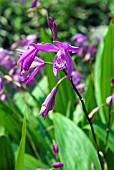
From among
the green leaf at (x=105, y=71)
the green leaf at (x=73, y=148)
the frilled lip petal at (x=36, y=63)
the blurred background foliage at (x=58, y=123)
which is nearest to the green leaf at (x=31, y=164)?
the blurred background foliage at (x=58, y=123)

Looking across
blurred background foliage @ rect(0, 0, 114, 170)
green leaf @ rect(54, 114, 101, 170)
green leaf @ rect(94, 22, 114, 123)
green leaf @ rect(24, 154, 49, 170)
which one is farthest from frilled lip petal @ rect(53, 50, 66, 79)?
green leaf @ rect(94, 22, 114, 123)

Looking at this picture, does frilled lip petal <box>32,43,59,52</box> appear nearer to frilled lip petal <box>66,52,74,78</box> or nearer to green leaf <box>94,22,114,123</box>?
frilled lip petal <box>66,52,74,78</box>

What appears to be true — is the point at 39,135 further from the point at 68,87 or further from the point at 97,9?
the point at 97,9

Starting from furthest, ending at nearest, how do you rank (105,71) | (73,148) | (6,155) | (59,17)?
1. (59,17)
2. (105,71)
3. (6,155)
4. (73,148)

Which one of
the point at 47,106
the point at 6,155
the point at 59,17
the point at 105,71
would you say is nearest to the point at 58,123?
the point at 6,155

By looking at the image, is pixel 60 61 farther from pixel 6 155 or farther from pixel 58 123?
pixel 6 155
